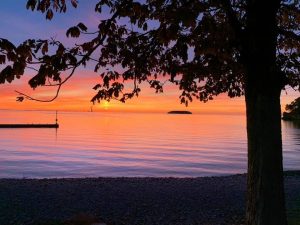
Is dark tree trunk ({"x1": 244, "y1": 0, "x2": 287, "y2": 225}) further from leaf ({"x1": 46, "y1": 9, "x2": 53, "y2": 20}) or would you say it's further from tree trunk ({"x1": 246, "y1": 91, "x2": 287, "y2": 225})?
leaf ({"x1": 46, "y1": 9, "x2": 53, "y2": 20})

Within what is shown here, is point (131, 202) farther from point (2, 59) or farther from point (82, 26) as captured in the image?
point (2, 59)

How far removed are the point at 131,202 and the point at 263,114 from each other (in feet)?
31.6

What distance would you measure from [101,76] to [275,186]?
426 cm

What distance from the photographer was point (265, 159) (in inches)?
320

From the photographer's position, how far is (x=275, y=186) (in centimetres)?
824

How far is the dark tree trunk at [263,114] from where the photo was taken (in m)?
7.95

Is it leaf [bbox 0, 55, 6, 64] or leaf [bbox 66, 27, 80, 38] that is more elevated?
leaf [bbox 66, 27, 80, 38]

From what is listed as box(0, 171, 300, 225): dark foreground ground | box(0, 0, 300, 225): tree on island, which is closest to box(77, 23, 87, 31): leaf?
box(0, 0, 300, 225): tree on island

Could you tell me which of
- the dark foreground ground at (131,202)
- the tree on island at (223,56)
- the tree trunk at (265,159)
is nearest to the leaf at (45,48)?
the tree on island at (223,56)

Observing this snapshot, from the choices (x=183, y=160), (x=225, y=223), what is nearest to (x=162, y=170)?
(x=183, y=160)

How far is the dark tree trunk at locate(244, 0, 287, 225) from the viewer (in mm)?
7945

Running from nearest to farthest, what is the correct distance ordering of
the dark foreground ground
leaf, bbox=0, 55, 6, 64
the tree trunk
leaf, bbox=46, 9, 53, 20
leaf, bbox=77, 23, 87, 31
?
leaf, bbox=0, 55, 6, 64 → leaf, bbox=77, 23, 87, 31 → leaf, bbox=46, 9, 53, 20 → the tree trunk → the dark foreground ground

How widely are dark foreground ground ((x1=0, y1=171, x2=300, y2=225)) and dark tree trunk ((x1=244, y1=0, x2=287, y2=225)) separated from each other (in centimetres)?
531

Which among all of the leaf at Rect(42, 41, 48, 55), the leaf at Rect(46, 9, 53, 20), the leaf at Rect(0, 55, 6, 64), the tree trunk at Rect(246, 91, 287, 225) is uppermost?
the leaf at Rect(46, 9, 53, 20)
